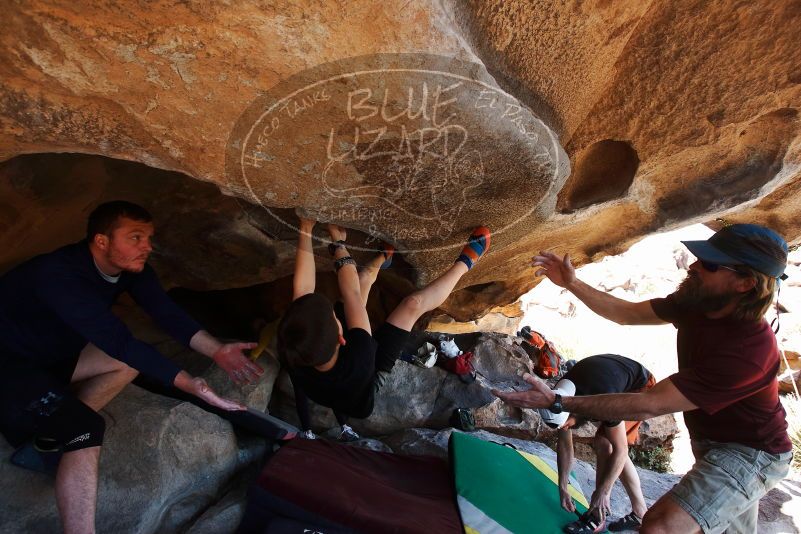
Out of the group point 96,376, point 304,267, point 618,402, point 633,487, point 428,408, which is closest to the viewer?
point 618,402

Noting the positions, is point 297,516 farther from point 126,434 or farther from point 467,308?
point 467,308

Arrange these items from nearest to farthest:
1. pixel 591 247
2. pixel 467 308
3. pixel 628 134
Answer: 1. pixel 628 134
2. pixel 591 247
3. pixel 467 308

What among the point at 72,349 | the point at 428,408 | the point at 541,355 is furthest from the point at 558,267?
the point at 541,355

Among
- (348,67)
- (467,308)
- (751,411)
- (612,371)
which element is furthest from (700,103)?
(467,308)

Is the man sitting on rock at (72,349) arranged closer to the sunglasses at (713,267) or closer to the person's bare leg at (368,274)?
the person's bare leg at (368,274)

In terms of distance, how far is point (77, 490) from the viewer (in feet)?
6.75

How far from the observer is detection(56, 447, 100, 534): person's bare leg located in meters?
2.03

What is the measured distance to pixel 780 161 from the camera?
3090 mm

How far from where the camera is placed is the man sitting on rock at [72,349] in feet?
6.81

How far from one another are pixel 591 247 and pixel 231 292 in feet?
13.1

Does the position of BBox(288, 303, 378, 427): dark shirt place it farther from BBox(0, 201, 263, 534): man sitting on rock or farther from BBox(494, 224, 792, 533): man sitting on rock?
BBox(494, 224, 792, 533): man sitting on rock

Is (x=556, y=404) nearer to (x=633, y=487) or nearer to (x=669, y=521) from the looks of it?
(x=669, y=521)

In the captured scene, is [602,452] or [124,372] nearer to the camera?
[124,372]
